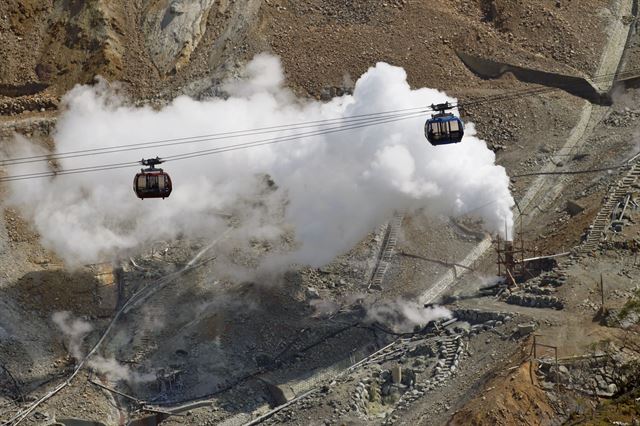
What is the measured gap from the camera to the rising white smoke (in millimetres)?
72500

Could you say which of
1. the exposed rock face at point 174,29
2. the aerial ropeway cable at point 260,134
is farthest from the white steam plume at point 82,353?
the exposed rock face at point 174,29

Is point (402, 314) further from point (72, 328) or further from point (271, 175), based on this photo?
point (72, 328)

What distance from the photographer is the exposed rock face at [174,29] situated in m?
87.8

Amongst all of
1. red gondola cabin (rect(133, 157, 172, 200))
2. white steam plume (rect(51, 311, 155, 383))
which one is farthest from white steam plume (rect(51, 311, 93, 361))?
red gondola cabin (rect(133, 157, 172, 200))

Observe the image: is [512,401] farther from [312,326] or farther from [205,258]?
[205,258]

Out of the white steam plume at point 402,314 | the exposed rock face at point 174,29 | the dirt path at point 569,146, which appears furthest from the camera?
the exposed rock face at point 174,29

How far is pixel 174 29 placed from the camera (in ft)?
291

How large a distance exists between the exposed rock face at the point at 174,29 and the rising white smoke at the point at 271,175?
14.6ft

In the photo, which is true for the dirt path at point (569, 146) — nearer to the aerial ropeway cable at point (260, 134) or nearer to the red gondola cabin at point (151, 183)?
the aerial ropeway cable at point (260, 134)

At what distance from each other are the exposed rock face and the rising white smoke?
446 centimetres

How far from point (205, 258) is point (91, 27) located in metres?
20.3

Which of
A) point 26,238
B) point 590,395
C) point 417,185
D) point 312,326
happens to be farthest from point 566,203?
point 26,238

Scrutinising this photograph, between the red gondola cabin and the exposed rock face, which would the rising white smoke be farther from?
the red gondola cabin

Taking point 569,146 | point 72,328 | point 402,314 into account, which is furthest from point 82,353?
point 569,146
